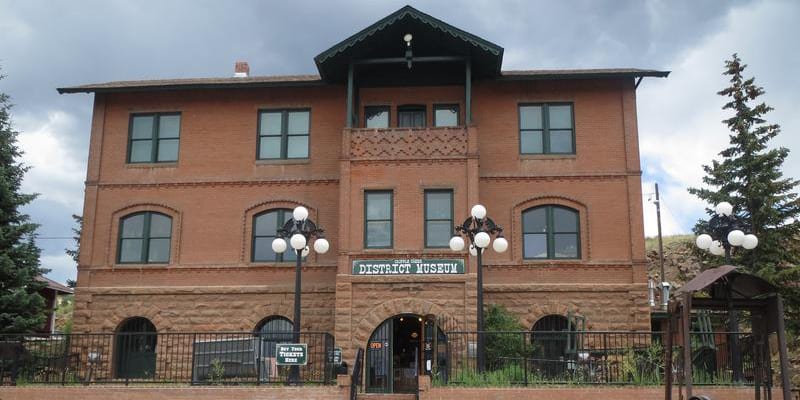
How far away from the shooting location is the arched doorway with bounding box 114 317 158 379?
74.7 ft

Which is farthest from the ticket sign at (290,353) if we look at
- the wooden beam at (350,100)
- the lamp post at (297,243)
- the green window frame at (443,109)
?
the green window frame at (443,109)

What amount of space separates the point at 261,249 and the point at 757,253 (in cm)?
1686

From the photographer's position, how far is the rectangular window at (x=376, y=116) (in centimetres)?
2392

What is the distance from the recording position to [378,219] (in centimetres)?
2195

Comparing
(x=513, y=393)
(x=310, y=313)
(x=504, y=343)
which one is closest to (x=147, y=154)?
(x=310, y=313)

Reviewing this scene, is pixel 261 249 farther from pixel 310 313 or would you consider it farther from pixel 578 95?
pixel 578 95

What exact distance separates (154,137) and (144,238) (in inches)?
132

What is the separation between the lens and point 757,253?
26.1m

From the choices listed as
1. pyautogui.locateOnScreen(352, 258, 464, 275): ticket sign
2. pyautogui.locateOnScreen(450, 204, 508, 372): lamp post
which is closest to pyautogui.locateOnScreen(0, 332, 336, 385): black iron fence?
pyautogui.locateOnScreen(352, 258, 464, 275): ticket sign

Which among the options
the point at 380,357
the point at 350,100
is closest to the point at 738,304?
the point at 380,357

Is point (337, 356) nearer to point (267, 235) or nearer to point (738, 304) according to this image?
point (267, 235)

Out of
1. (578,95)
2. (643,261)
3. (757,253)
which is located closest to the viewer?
(643,261)

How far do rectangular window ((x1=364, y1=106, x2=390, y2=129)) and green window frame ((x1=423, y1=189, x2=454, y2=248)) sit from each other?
10.7 feet

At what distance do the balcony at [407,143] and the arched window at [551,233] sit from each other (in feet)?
10.4
